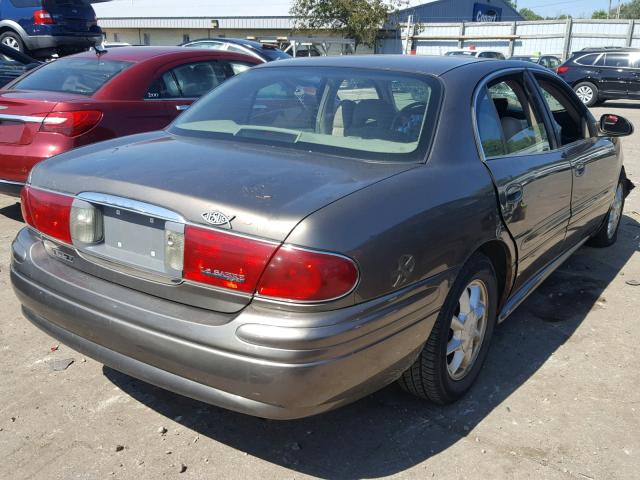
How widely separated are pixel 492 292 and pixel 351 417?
906 mm

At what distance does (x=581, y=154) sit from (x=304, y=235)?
105 inches

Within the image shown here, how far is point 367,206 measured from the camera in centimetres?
231

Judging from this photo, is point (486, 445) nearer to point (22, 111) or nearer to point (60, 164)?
point (60, 164)

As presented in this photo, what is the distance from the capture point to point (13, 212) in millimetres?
6023

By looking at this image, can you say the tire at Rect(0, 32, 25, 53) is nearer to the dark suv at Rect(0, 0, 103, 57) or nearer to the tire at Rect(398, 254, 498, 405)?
the dark suv at Rect(0, 0, 103, 57)

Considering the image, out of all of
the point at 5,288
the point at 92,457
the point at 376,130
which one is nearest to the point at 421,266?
the point at 376,130

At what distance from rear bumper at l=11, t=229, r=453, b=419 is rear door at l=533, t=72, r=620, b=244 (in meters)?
1.83

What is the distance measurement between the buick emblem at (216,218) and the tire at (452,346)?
1021 millimetres

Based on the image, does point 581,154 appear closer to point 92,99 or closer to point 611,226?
point 611,226

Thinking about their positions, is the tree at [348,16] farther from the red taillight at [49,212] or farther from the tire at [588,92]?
the red taillight at [49,212]

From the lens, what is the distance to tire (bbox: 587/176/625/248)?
210 inches

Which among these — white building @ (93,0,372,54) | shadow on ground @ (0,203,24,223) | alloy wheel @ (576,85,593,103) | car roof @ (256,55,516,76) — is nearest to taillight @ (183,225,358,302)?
car roof @ (256,55,516,76)

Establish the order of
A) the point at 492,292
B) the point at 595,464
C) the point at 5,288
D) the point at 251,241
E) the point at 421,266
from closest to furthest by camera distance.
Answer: the point at 251,241 → the point at 421,266 → the point at 595,464 → the point at 492,292 → the point at 5,288

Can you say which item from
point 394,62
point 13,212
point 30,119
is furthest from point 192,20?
point 394,62
